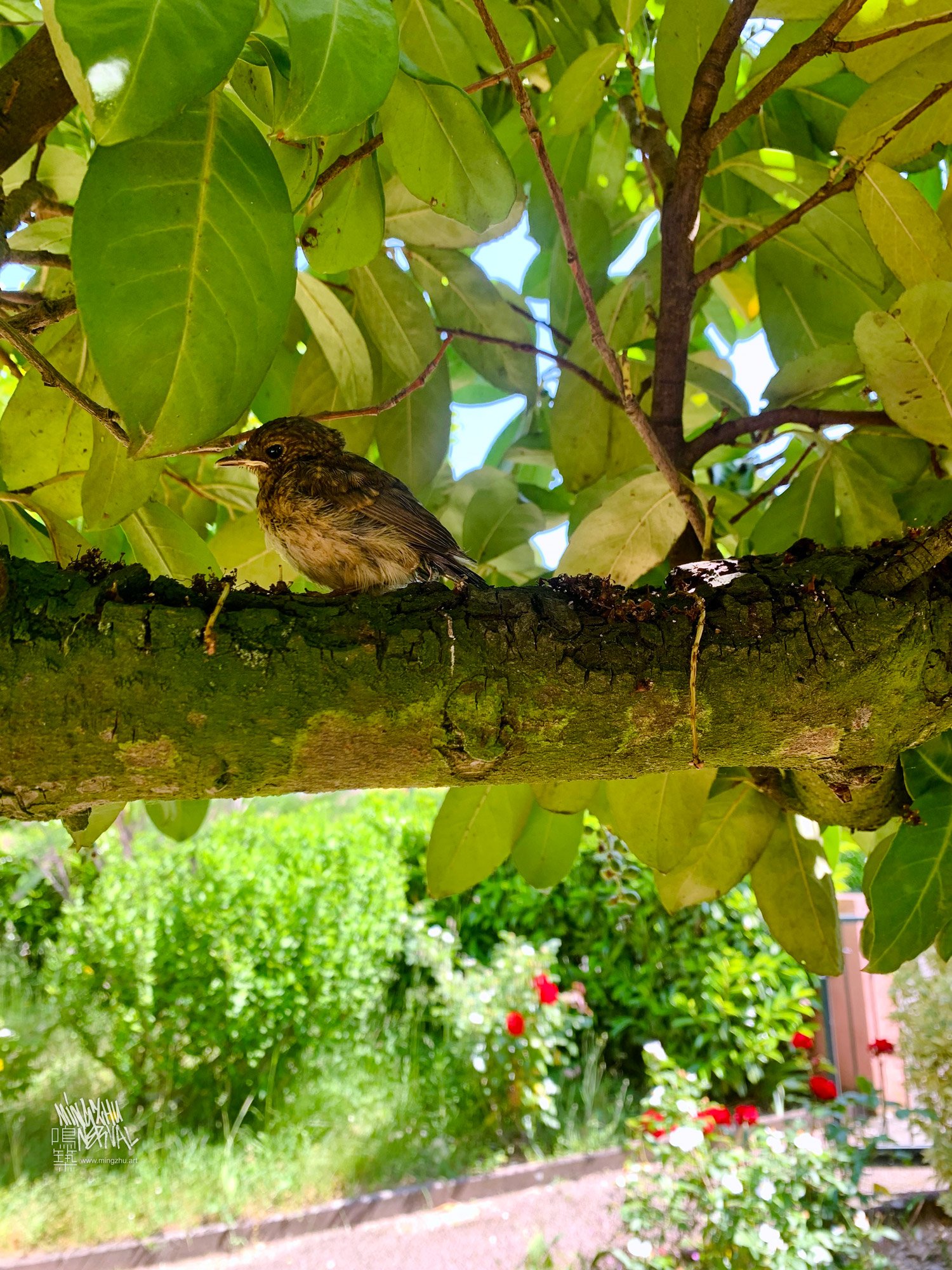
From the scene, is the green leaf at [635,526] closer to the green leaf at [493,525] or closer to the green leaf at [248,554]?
the green leaf at [493,525]

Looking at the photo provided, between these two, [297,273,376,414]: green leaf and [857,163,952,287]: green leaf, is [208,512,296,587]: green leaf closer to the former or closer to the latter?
[297,273,376,414]: green leaf

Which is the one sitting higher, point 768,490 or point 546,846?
point 768,490

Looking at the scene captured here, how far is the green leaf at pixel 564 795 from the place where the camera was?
1.30m

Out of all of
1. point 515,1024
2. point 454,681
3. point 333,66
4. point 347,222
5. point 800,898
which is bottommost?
point 515,1024

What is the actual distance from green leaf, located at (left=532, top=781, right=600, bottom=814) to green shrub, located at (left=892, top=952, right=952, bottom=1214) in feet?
11.9

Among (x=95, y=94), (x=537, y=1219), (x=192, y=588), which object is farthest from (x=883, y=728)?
(x=537, y=1219)

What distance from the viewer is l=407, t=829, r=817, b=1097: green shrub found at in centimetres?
670

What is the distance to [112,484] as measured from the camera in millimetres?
1058

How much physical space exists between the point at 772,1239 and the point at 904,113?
13.1 ft

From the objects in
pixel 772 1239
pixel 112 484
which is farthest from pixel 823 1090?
pixel 112 484

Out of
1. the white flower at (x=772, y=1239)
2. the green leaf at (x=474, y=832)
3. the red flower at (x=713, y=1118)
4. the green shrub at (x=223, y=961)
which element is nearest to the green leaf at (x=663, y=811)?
the green leaf at (x=474, y=832)

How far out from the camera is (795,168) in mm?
1392

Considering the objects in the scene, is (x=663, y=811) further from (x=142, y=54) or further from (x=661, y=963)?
(x=661, y=963)

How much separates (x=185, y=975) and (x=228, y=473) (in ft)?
16.7
